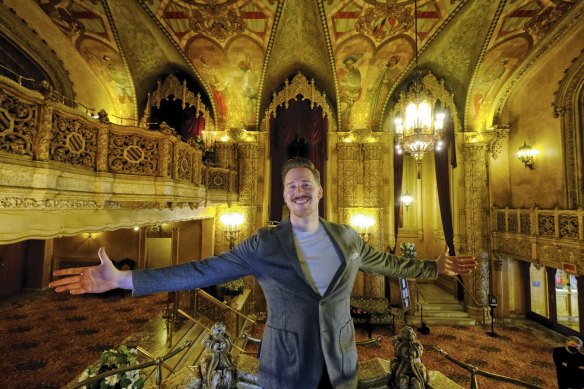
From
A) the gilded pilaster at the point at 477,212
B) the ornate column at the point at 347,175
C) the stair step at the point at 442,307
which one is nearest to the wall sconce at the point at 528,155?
the gilded pilaster at the point at 477,212

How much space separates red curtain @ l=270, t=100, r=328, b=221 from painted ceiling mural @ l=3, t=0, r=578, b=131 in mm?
783

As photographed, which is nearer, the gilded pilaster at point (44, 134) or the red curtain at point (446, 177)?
the gilded pilaster at point (44, 134)

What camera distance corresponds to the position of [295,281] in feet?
4.65

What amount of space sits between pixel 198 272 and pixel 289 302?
0.53 meters

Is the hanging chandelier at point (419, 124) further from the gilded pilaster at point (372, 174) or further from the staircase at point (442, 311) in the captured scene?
the staircase at point (442, 311)

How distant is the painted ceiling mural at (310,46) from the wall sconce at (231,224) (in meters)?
3.29

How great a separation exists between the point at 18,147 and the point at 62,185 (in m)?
0.63

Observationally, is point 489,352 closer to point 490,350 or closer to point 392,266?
point 490,350

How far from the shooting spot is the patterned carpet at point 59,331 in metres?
5.48

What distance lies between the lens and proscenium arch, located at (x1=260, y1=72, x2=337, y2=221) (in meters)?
9.20

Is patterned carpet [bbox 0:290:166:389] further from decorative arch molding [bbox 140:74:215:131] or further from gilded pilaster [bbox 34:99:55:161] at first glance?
decorative arch molding [bbox 140:74:215:131]

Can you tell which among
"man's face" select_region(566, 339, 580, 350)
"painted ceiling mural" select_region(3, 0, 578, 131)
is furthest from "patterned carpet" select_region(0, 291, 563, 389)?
"painted ceiling mural" select_region(3, 0, 578, 131)

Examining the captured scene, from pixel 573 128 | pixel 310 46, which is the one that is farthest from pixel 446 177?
pixel 310 46

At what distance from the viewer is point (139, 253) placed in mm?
11953
